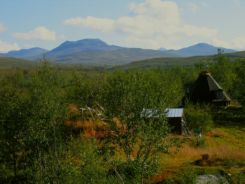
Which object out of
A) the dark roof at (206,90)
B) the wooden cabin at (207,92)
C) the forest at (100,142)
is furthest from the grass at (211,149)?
the dark roof at (206,90)

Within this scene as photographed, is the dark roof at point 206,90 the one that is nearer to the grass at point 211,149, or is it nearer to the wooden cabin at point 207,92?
the wooden cabin at point 207,92

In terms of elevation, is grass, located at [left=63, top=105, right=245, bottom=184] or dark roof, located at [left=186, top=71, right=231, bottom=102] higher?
dark roof, located at [left=186, top=71, right=231, bottom=102]

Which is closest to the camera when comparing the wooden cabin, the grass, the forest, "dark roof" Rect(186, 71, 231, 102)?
the forest

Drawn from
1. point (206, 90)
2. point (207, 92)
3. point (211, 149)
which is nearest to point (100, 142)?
point (211, 149)

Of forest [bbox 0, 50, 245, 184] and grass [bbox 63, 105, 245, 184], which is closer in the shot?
forest [bbox 0, 50, 245, 184]

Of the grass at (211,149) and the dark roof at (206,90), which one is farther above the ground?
the dark roof at (206,90)

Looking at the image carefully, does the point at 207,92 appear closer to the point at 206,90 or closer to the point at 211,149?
the point at 206,90

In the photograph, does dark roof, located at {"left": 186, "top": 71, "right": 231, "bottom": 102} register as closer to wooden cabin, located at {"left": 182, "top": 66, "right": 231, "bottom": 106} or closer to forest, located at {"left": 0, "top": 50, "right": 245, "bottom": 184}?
wooden cabin, located at {"left": 182, "top": 66, "right": 231, "bottom": 106}

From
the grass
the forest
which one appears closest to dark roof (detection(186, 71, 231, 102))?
the grass

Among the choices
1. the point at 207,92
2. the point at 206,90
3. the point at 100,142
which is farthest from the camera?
the point at 206,90

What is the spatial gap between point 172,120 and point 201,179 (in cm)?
1780

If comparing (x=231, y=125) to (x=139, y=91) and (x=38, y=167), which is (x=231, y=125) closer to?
(x=139, y=91)

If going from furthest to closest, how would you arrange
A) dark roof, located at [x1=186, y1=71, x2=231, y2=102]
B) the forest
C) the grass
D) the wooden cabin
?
dark roof, located at [x1=186, y1=71, x2=231, y2=102] < the wooden cabin < the grass < the forest

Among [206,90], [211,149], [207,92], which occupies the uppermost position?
[206,90]
